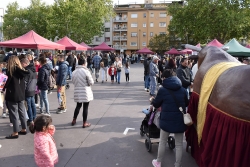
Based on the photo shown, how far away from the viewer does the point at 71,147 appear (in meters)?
5.09

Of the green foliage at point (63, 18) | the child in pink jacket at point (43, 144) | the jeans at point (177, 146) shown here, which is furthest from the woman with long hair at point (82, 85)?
the green foliage at point (63, 18)

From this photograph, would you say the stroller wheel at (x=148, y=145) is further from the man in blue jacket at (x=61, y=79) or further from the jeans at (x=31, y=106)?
the man in blue jacket at (x=61, y=79)

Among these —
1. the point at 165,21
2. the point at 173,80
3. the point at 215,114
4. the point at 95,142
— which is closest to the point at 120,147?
the point at 95,142

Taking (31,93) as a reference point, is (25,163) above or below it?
below

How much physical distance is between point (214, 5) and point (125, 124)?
2746cm

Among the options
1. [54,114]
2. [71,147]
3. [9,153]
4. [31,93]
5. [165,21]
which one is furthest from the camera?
[165,21]

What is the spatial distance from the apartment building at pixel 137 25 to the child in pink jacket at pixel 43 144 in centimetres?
6175

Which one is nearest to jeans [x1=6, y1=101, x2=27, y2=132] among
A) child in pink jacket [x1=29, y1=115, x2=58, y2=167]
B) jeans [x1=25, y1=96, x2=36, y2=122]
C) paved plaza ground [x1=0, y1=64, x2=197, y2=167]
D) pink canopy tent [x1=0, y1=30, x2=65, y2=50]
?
paved plaza ground [x1=0, y1=64, x2=197, y2=167]

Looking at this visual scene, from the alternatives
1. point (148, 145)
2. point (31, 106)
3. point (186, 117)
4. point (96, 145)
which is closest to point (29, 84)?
point (31, 106)

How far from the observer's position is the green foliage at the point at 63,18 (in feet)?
122

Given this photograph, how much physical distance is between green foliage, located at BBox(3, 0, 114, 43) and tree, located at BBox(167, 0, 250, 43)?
50.4ft

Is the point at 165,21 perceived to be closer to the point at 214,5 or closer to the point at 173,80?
the point at 214,5

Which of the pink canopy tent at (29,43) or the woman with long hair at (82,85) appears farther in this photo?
the pink canopy tent at (29,43)

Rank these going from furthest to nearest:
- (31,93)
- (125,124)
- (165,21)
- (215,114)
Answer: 1. (165,21)
2. (125,124)
3. (31,93)
4. (215,114)
